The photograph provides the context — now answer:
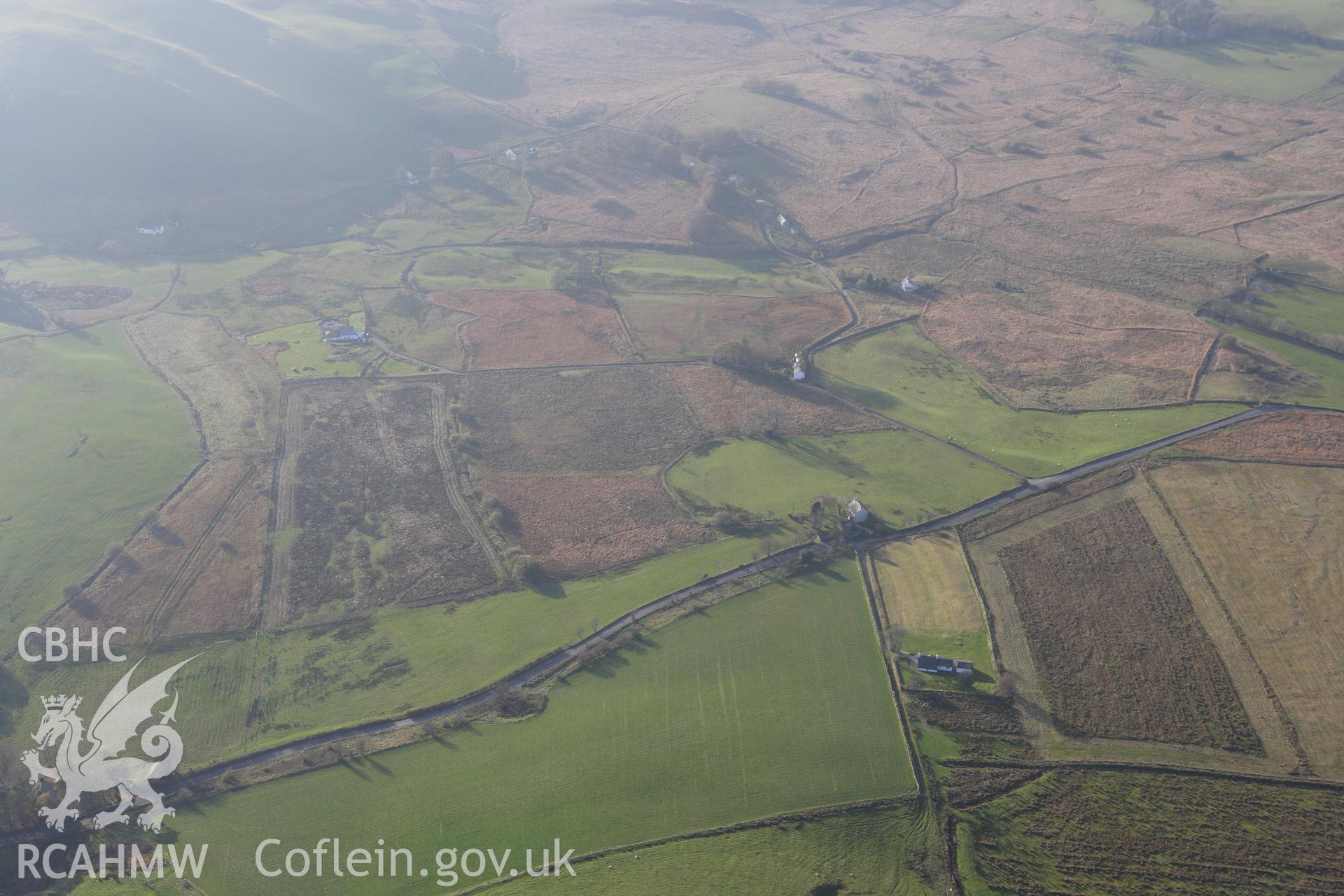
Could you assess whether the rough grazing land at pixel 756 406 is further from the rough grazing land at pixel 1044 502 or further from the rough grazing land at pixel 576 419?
the rough grazing land at pixel 1044 502

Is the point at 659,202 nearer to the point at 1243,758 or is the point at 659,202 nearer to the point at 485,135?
the point at 485,135

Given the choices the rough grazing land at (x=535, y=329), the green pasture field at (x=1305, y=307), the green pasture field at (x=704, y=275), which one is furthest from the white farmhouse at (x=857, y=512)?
the green pasture field at (x=1305, y=307)

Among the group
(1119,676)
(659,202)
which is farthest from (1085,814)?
(659,202)

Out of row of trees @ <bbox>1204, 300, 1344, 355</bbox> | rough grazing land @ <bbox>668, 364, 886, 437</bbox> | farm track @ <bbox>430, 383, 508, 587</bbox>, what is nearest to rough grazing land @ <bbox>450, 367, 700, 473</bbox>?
rough grazing land @ <bbox>668, 364, 886, 437</bbox>

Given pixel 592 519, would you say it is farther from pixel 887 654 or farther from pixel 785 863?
pixel 785 863

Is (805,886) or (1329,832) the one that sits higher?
(1329,832)
